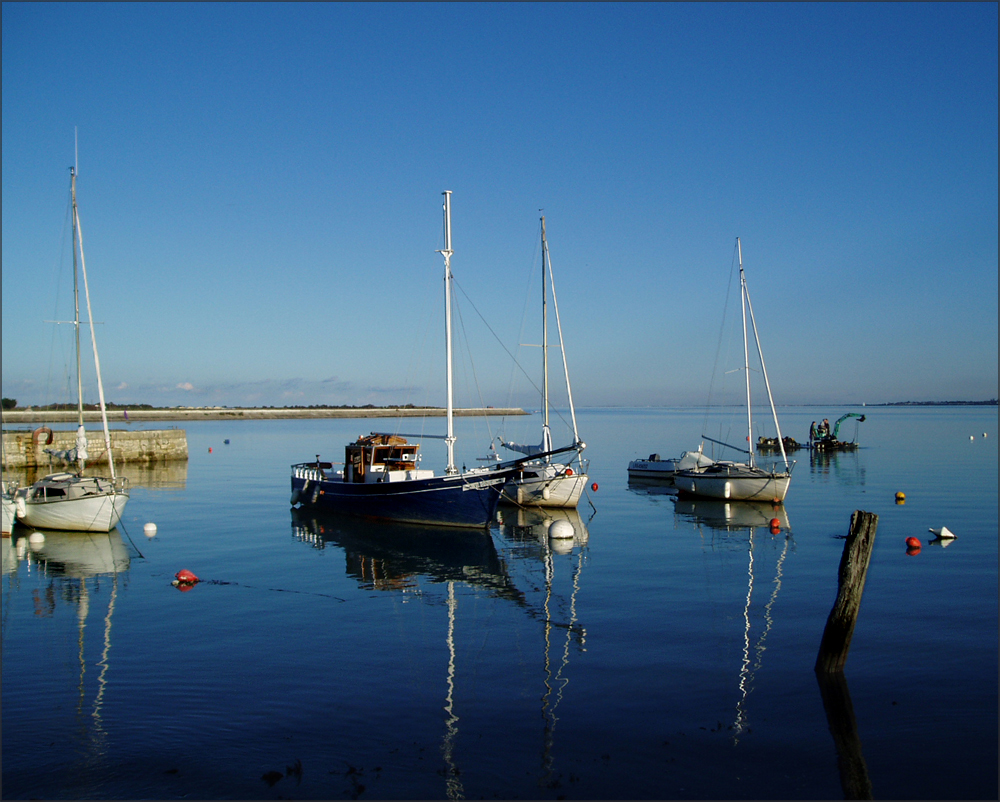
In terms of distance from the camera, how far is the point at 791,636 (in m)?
14.2

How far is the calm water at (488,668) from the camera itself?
8.88 m

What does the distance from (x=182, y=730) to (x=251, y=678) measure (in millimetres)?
2048

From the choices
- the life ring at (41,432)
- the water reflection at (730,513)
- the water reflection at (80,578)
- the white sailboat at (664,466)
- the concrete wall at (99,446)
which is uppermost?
the life ring at (41,432)

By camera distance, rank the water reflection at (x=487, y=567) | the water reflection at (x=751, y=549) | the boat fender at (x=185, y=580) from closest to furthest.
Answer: the water reflection at (x=487, y=567)
the water reflection at (x=751, y=549)
the boat fender at (x=185, y=580)

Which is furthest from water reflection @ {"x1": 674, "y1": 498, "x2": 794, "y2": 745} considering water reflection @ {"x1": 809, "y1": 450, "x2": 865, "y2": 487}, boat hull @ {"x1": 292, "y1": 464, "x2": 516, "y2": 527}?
water reflection @ {"x1": 809, "y1": 450, "x2": 865, "y2": 487}

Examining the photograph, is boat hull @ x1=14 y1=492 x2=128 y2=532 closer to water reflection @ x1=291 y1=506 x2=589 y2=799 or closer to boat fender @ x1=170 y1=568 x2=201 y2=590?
water reflection @ x1=291 y1=506 x2=589 y2=799

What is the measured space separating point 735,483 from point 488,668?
2513 cm

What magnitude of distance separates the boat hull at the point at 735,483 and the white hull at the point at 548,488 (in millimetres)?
6519

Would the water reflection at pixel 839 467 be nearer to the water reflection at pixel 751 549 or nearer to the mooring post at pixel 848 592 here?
the water reflection at pixel 751 549

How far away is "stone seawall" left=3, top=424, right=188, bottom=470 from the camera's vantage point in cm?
5041

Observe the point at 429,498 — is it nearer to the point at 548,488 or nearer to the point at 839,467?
the point at 548,488

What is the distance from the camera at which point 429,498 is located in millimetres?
28109

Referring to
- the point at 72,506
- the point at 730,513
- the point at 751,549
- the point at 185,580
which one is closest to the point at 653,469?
A: the point at 730,513

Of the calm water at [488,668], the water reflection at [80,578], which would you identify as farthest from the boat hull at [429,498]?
the water reflection at [80,578]
